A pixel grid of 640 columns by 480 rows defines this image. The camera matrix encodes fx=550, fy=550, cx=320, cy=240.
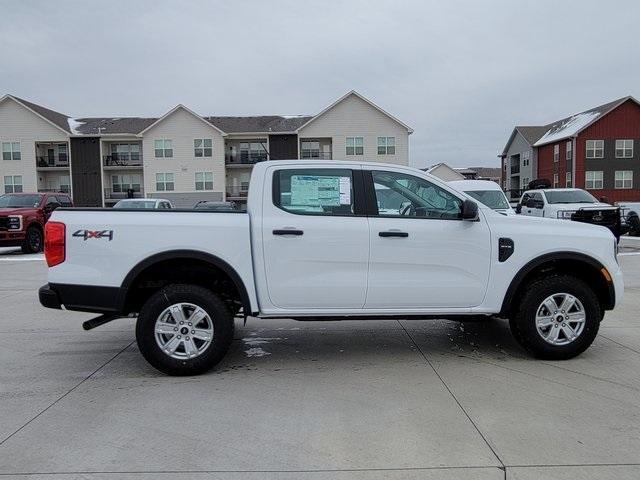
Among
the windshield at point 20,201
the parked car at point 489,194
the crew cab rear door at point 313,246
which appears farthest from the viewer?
the windshield at point 20,201

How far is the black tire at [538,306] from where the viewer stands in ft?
17.0

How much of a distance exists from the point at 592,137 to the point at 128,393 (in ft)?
182

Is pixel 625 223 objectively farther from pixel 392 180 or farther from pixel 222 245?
pixel 222 245

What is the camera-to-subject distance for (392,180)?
5172mm

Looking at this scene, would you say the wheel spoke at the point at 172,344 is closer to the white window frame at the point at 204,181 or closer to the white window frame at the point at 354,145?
the white window frame at the point at 354,145

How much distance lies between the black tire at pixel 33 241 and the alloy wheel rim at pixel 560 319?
1559cm

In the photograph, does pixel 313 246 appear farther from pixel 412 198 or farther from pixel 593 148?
pixel 593 148

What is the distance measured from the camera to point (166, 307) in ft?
15.8

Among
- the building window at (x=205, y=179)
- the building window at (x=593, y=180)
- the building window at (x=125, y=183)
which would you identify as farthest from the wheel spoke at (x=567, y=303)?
the building window at (x=593, y=180)

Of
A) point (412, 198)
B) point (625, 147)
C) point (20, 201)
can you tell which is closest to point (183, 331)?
point (412, 198)

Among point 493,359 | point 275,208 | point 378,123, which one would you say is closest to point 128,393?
point 275,208

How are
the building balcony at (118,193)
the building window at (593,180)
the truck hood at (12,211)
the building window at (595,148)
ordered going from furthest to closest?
the building balcony at (118,193) < the building window at (593,180) < the building window at (595,148) < the truck hood at (12,211)

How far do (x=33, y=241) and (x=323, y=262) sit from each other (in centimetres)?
1491

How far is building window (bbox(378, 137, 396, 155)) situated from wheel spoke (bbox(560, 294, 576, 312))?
44140 mm
